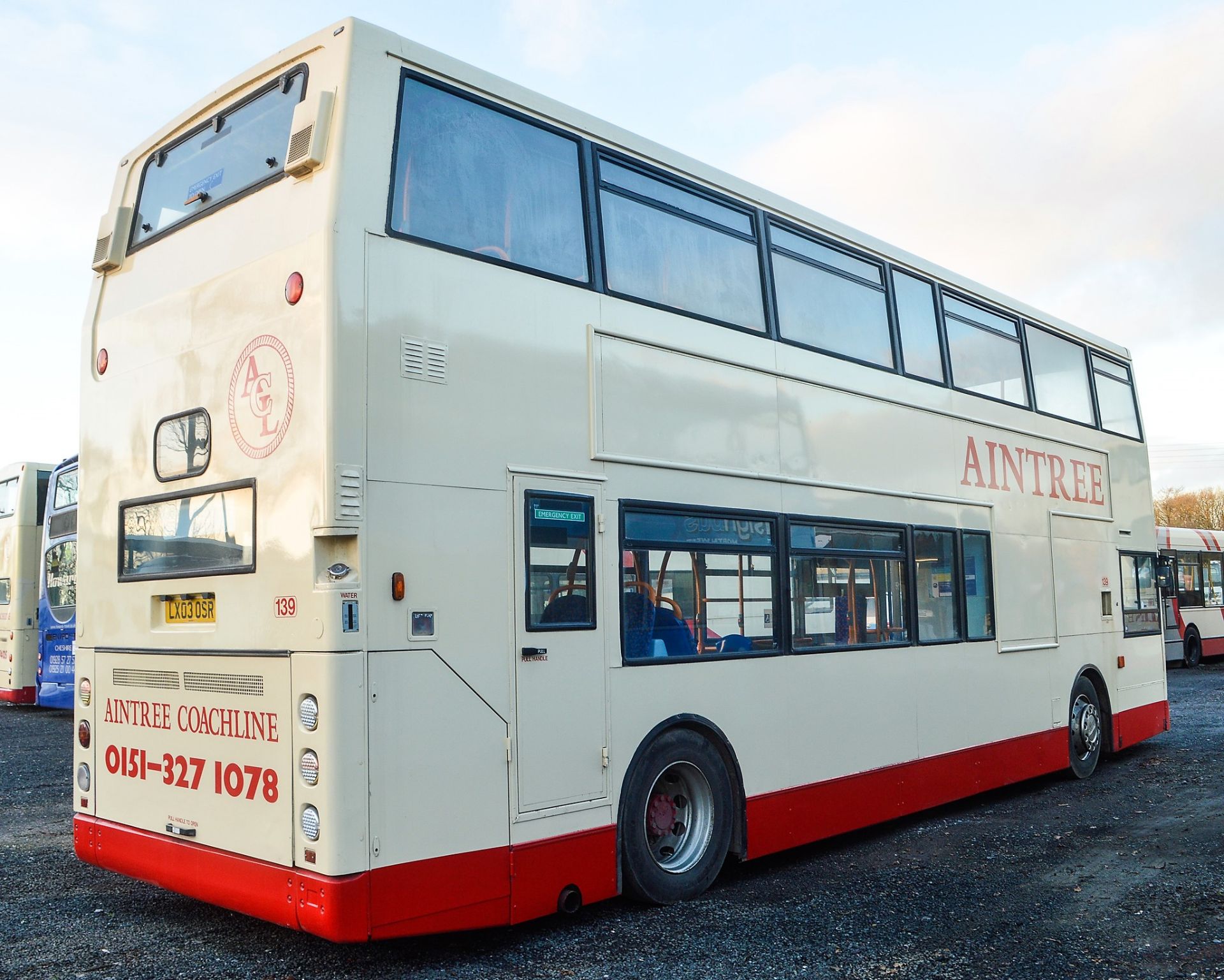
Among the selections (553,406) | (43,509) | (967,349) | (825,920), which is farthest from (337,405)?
(43,509)

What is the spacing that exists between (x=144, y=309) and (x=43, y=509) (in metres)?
16.1

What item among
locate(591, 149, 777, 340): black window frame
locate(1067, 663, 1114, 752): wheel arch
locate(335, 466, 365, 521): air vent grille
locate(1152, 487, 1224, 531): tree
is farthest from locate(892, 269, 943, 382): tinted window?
locate(1152, 487, 1224, 531): tree

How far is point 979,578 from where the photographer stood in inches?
376

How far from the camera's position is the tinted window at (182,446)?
5.77 meters

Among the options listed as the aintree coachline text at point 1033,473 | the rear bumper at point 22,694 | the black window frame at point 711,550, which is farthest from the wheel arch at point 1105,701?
the rear bumper at point 22,694

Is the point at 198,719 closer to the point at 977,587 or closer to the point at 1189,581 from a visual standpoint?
the point at 977,587

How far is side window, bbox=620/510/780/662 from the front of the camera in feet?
21.1

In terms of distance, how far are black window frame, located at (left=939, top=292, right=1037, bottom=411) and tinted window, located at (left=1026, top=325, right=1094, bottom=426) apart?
0.12 metres

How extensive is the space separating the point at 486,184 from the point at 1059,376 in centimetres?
754

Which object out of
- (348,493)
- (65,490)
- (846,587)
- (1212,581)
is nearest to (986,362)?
(846,587)

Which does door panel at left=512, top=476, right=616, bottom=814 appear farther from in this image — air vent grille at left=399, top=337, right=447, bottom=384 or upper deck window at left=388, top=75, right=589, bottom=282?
upper deck window at left=388, top=75, right=589, bottom=282

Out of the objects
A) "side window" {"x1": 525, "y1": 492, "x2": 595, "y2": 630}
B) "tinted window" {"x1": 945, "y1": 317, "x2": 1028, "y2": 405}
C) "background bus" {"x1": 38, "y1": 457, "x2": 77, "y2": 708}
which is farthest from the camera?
"background bus" {"x1": 38, "y1": 457, "x2": 77, "y2": 708}

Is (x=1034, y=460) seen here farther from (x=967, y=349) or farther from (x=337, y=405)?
(x=337, y=405)

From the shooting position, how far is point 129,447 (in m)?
6.26
